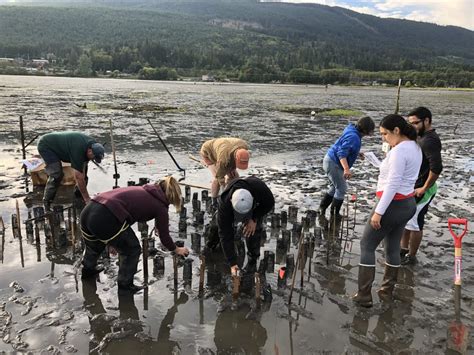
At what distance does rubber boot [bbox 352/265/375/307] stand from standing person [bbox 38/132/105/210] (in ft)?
16.9

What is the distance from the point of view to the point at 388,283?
5754 mm

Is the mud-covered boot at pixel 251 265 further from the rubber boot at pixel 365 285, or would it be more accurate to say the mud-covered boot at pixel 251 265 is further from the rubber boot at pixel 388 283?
the rubber boot at pixel 388 283

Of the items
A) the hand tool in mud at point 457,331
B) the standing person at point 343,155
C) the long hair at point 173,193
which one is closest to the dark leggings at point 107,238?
the long hair at point 173,193

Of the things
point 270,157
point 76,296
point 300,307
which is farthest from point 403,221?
point 270,157

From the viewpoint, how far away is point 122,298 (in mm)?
5613

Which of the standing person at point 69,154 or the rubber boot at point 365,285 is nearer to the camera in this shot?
the rubber boot at point 365,285

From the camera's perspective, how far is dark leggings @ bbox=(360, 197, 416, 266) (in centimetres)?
510

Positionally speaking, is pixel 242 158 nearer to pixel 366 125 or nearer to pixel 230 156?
pixel 230 156

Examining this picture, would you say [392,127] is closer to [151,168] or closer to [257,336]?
[257,336]

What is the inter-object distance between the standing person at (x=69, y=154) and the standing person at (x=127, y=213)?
2703mm

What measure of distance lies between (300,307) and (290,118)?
26.4 meters

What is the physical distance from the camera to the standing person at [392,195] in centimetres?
489

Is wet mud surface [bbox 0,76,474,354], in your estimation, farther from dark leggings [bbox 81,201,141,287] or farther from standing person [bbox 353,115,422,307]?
standing person [bbox 353,115,422,307]

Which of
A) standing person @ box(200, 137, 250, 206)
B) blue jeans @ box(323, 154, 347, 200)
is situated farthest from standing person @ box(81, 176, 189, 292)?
blue jeans @ box(323, 154, 347, 200)
